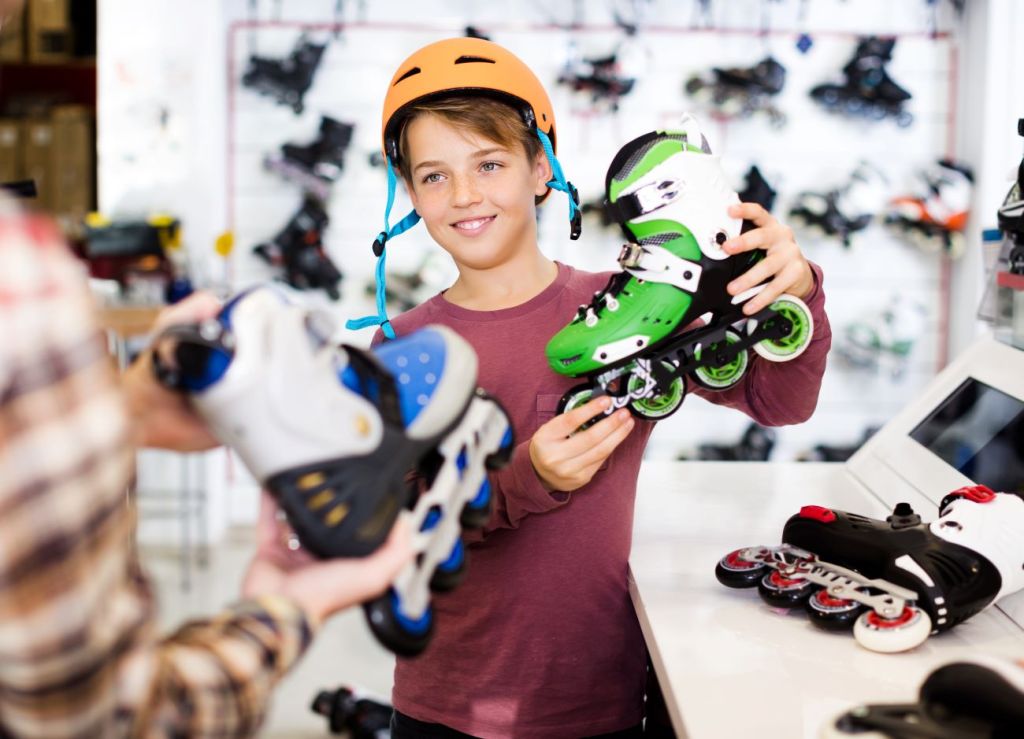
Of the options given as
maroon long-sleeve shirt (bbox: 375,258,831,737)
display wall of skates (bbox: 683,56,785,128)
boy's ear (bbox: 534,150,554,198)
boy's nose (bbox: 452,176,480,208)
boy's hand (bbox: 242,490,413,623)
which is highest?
display wall of skates (bbox: 683,56,785,128)

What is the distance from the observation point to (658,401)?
138 centimetres

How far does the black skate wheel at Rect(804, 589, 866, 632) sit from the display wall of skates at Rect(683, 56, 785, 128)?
11.6ft

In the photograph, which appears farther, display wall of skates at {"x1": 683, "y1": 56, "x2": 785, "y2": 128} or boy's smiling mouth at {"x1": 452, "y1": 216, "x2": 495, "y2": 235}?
display wall of skates at {"x1": 683, "y1": 56, "x2": 785, "y2": 128}

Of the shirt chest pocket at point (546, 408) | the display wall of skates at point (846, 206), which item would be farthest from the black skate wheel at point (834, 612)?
the display wall of skates at point (846, 206)

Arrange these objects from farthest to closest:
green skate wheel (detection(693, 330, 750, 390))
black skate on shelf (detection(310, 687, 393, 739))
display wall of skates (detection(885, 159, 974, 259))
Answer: display wall of skates (detection(885, 159, 974, 259)) < black skate on shelf (detection(310, 687, 393, 739)) < green skate wheel (detection(693, 330, 750, 390))

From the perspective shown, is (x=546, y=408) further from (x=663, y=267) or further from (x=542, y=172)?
(x=542, y=172)

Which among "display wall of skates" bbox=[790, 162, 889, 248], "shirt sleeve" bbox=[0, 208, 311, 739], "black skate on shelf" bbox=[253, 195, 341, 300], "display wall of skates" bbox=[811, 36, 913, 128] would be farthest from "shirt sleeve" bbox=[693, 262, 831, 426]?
"display wall of skates" bbox=[811, 36, 913, 128]

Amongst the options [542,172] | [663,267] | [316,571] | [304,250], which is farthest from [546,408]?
[304,250]

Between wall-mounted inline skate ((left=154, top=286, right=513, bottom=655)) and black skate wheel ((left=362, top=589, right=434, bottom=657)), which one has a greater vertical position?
wall-mounted inline skate ((left=154, top=286, right=513, bottom=655))

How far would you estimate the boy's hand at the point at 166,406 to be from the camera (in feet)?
2.84

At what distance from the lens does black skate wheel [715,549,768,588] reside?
1.18 metres

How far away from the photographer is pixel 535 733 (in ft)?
4.63

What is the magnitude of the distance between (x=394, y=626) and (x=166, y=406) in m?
0.27

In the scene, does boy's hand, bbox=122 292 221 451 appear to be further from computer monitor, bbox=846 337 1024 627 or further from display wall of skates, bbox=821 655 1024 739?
computer monitor, bbox=846 337 1024 627
